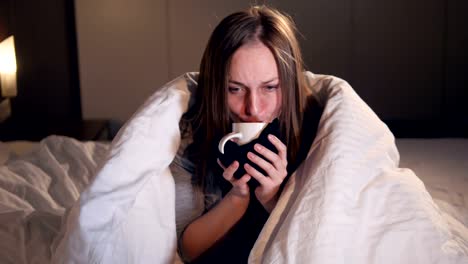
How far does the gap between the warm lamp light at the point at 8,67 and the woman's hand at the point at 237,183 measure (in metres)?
2.29

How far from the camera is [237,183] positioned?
3.34 feet

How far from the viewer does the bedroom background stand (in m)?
3.44

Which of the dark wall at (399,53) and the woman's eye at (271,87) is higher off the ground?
the woman's eye at (271,87)

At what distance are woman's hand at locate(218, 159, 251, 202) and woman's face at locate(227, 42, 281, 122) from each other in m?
0.12

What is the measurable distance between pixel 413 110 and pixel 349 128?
2.68 meters

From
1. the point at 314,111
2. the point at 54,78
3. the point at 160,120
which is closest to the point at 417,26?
the point at 54,78

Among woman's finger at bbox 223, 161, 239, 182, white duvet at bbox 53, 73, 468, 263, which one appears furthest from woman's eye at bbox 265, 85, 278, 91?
woman's finger at bbox 223, 161, 239, 182

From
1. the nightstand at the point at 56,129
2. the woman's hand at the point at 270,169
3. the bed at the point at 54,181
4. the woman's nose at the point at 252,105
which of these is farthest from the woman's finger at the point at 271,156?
the nightstand at the point at 56,129

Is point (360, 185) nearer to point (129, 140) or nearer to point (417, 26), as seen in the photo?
point (129, 140)

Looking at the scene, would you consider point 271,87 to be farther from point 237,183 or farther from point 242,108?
point 237,183

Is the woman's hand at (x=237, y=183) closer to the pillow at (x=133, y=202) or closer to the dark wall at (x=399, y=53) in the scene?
the pillow at (x=133, y=202)

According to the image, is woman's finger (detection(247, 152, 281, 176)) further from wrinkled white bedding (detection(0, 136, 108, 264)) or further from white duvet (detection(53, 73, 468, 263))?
wrinkled white bedding (detection(0, 136, 108, 264))

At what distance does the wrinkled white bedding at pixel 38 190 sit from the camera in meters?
1.26

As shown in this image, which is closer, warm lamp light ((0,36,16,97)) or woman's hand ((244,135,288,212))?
woman's hand ((244,135,288,212))
